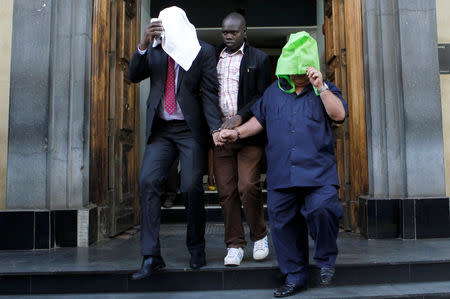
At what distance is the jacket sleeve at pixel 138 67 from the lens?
2.97 meters

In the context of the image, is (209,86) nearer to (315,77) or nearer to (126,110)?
(315,77)

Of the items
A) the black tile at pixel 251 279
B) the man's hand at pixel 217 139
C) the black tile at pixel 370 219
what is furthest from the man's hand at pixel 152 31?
the black tile at pixel 370 219

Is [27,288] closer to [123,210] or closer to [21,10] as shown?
[123,210]

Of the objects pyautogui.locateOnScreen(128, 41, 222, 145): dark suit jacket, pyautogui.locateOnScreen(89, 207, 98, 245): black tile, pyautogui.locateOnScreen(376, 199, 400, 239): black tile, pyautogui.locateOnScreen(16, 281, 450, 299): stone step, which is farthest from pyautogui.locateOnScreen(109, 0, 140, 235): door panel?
pyautogui.locateOnScreen(376, 199, 400, 239): black tile

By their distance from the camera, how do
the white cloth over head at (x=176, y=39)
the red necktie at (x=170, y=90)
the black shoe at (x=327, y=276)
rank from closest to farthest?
1. the black shoe at (x=327, y=276)
2. the white cloth over head at (x=176, y=39)
3. the red necktie at (x=170, y=90)

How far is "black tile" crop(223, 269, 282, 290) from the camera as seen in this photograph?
3.00 metres

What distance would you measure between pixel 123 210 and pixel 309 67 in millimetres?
3063

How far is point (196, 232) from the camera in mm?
3027

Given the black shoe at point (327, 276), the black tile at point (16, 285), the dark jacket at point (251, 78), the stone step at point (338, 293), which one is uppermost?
the dark jacket at point (251, 78)

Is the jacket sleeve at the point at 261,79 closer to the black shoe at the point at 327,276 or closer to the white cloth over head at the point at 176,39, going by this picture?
the white cloth over head at the point at 176,39

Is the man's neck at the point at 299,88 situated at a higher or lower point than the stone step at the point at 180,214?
higher

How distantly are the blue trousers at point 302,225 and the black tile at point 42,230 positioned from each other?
2314mm

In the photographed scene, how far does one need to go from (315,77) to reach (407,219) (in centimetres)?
226

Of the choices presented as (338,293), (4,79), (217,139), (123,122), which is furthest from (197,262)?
(4,79)
